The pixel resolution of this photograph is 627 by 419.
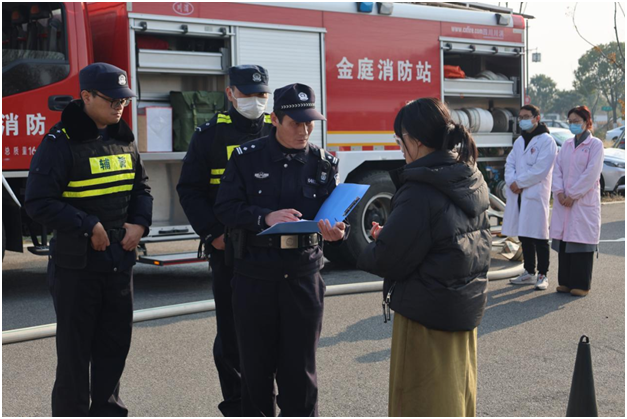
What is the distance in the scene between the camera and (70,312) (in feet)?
13.4

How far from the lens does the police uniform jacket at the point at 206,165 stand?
4.62m

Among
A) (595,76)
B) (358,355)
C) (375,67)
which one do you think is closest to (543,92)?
(595,76)

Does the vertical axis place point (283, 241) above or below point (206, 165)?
below

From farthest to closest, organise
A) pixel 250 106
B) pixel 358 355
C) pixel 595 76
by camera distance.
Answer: pixel 595 76, pixel 358 355, pixel 250 106

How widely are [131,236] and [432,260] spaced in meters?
1.81

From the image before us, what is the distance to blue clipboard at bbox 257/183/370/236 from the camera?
12.1ft

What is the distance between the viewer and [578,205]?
805 cm

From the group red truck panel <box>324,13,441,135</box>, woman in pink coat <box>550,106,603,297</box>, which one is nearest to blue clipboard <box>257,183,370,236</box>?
woman in pink coat <box>550,106,603,297</box>

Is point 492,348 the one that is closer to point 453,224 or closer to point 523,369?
point 523,369

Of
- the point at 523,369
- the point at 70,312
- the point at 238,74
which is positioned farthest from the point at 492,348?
the point at 70,312

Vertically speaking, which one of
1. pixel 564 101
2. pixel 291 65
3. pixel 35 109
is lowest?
pixel 35 109

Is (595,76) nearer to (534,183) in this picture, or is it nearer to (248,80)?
(534,183)

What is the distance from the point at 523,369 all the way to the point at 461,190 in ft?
9.08

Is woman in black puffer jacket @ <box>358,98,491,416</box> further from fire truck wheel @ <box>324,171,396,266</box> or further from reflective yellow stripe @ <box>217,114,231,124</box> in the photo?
fire truck wheel @ <box>324,171,396,266</box>
